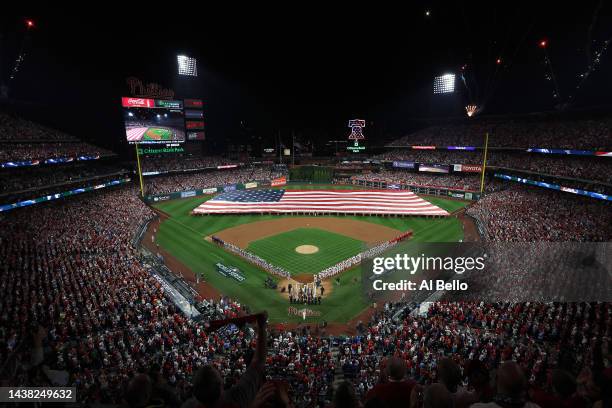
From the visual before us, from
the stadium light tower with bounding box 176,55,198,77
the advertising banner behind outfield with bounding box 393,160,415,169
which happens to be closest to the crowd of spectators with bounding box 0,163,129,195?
the stadium light tower with bounding box 176,55,198,77

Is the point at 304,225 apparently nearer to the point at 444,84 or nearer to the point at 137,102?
the point at 137,102

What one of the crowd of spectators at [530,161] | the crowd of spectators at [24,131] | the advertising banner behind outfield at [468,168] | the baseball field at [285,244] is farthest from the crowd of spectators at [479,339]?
the crowd of spectators at [24,131]

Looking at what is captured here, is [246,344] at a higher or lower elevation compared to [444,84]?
lower

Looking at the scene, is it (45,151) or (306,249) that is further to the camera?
(45,151)

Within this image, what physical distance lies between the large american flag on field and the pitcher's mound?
35.6 ft

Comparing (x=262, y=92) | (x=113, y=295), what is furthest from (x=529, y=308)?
(x=262, y=92)

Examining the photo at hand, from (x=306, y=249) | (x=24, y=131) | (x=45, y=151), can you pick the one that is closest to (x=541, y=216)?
(x=306, y=249)

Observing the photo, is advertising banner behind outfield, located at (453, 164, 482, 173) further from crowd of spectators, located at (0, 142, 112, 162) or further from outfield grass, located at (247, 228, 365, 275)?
crowd of spectators, located at (0, 142, 112, 162)

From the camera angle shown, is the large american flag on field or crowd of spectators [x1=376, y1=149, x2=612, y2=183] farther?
the large american flag on field

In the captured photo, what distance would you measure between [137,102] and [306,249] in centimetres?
4371

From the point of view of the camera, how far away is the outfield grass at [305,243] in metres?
30.1

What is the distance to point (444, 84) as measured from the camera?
230 feet

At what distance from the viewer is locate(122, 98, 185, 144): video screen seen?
5669 centimetres

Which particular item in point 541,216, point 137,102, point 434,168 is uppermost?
point 137,102
